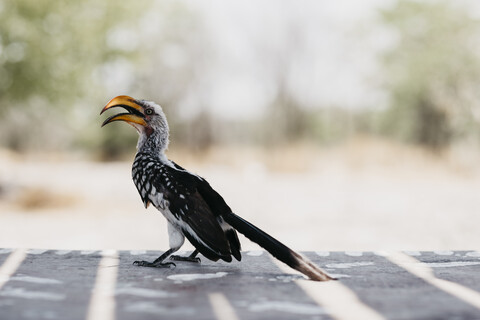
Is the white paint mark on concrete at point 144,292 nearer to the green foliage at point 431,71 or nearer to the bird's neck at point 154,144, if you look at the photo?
the bird's neck at point 154,144

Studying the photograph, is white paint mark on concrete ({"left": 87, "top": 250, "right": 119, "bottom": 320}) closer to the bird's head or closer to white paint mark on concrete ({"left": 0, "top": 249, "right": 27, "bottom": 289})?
white paint mark on concrete ({"left": 0, "top": 249, "right": 27, "bottom": 289})

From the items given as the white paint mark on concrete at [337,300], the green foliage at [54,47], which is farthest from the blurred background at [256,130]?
the white paint mark on concrete at [337,300]

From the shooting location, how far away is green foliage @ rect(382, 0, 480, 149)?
53.2 feet

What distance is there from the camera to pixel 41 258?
10.9 ft

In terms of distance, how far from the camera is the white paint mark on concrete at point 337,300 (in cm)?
222

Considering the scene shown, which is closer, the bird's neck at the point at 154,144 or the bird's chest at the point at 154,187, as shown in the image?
the bird's chest at the point at 154,187

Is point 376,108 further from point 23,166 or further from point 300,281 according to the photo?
point 300,281

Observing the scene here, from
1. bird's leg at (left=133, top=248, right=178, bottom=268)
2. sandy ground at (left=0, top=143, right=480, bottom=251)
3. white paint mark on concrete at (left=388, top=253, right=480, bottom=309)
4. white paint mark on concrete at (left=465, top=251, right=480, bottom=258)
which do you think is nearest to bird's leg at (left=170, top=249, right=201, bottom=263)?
bird's leg at (left=133, top=248, right=178, bottom=268)

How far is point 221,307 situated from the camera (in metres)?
2.29

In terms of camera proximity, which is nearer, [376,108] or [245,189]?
[245,189]

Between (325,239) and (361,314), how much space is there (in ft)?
17.7

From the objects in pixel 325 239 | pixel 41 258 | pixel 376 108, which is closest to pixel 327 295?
pixel 41 258

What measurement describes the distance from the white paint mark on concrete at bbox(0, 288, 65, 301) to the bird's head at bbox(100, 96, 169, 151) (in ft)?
3.19

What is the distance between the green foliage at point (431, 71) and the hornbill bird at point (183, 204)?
14.1 m
